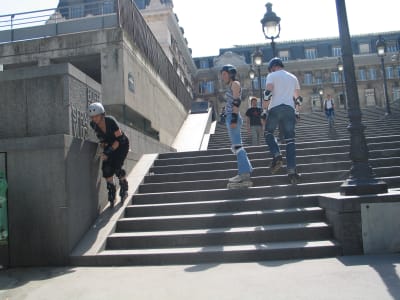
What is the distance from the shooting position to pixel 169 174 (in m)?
7.80

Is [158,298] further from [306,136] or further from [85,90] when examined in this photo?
[306,136]

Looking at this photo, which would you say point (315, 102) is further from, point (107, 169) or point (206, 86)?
point (107, 169)

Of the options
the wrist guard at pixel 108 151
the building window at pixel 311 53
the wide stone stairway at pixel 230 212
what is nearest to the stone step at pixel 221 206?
the wide stone stairway at pixel 230 212

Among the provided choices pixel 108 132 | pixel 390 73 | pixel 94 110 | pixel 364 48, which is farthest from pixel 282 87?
pixel 364 48

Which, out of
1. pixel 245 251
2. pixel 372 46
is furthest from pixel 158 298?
pixel 372 46

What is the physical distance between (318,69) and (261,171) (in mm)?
58459

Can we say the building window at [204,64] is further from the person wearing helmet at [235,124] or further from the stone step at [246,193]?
the stone step at [246,193]

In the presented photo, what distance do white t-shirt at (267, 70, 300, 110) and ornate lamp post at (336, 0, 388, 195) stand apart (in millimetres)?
1104

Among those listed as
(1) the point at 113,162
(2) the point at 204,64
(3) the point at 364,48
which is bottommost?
(1) the point at 113,162

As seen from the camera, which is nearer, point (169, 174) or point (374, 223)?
point (374, 223)

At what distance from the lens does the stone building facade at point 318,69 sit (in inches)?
A: 2375

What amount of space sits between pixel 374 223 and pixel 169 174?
13.6ft

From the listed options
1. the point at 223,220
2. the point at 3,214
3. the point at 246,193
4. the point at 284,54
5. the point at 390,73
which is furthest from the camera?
the point at 284,54

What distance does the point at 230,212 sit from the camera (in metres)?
6.08
